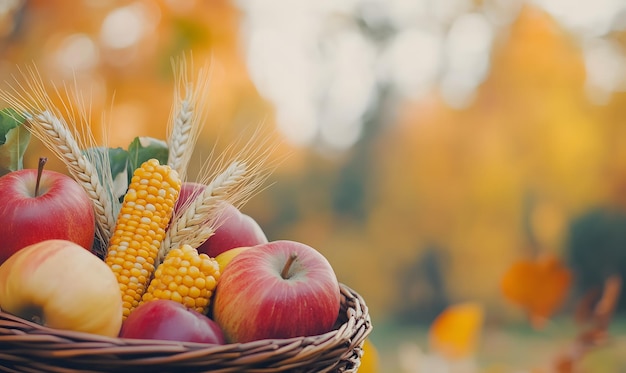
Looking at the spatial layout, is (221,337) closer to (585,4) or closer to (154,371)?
(154,371)

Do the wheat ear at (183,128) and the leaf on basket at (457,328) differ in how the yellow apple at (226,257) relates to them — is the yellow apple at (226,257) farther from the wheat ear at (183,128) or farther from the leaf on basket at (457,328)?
the leaf on basket at (457,328)

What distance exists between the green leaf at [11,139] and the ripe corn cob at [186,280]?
1.14ft

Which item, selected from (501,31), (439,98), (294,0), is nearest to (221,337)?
(294,0)

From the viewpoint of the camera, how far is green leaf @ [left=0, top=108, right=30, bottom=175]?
42.0 inches

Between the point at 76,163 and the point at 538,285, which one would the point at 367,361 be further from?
the point at 538,285

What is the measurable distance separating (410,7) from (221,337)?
2373 millimetres

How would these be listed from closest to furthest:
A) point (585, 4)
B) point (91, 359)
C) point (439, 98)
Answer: point (91, 359), point (585, 4), point (439, 98)

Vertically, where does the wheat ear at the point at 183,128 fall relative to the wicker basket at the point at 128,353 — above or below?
above

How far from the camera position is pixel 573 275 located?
3.07 metres

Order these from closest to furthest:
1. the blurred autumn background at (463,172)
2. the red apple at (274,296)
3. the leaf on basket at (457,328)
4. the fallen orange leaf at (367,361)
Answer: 1. the red apple at (274,296)
2. the fallen orange leaf at (367,361)
3. the blurred autumn background at (463,172)
4. the leaf on basket at (457,328)

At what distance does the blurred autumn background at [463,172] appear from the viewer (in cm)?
276

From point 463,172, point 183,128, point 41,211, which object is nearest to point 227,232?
point 183,128

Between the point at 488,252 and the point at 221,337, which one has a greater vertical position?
the point at 488,252

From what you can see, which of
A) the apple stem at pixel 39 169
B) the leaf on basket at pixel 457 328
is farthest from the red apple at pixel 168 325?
the leaf on basket at pixel 457 328
